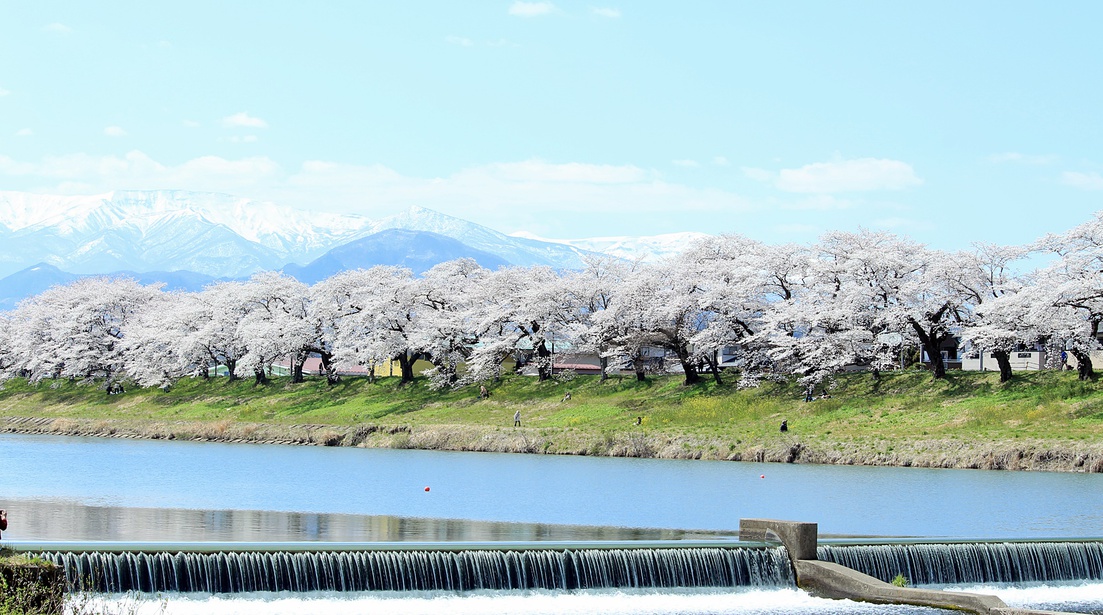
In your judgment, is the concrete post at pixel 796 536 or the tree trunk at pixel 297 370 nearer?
the concrete post at pixel 796 536

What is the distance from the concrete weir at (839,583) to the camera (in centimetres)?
2580

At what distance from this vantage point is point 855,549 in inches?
1158

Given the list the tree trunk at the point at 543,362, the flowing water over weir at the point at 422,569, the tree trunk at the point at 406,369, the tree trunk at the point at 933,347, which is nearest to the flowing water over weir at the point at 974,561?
the flowing water over weir at the point at 422,569

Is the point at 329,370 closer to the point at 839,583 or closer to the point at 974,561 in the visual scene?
the point at 974,561

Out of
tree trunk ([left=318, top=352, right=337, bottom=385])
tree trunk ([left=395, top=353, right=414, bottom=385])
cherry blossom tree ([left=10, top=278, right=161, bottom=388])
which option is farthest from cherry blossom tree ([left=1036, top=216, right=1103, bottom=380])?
cherry blossom tree ([left=10, top=278, right=161, bottom=388])

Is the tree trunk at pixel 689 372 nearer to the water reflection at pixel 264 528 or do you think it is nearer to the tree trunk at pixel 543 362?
the tree trunk at pixel 543 362

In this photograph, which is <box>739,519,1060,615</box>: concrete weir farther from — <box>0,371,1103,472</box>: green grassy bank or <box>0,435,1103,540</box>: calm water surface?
<box>0,371,1103,472</box>: green grassy bank

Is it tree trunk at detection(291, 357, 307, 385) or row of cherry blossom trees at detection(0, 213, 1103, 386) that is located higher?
row of cherry blossom trees at detection(0, 213, 1103, 386)

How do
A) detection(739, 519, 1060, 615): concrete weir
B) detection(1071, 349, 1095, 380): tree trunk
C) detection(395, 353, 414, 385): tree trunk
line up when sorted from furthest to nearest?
detection(395, 353, 414, 385): tree trunk → detection(1071, 349, 1095, 380): tree trunk → detection(739, 519, 1060, 615): concrete weir

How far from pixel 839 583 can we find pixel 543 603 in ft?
20.8

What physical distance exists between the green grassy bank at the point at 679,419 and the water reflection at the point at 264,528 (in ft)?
86.7

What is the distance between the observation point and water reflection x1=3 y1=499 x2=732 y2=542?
32.3m

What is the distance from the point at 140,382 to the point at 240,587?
8897cm

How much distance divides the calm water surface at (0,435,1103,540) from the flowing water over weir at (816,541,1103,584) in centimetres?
362
